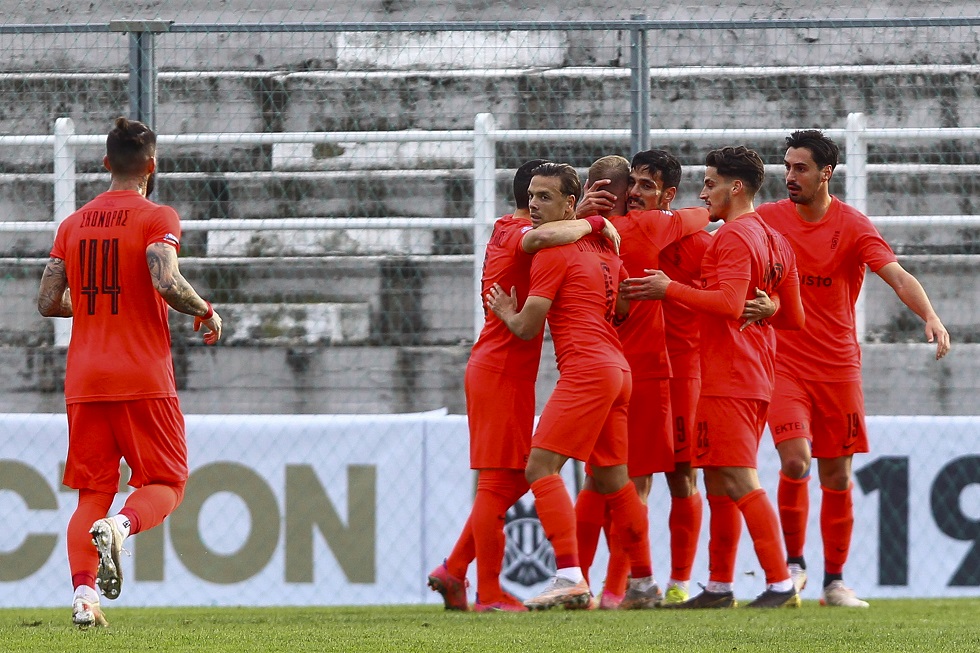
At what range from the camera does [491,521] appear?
5.68 meters

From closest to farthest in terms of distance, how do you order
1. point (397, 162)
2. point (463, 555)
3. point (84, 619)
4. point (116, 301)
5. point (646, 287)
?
1. point (84, 619)
2. point (116, 301)
3. point (646, 287)
4. point (463, 555)
5. point (397, 162)

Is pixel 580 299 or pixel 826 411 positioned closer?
pixel 580 299

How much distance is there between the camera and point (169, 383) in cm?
523

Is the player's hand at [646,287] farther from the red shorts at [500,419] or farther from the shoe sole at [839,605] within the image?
the shoe sole at [839,605]

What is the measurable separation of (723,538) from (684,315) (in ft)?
3.18

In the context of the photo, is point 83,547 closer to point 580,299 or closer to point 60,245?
point 60,245

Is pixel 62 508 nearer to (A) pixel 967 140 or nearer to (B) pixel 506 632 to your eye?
(B) pixel 506 632

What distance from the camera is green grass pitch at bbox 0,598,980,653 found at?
4438 millimetres

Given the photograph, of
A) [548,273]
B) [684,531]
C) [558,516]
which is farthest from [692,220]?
[558,516]

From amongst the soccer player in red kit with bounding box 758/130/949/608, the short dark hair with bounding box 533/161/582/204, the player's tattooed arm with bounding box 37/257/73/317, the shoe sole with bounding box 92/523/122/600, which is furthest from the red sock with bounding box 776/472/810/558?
the player's tattooed arm with bounding box 37/257/73/317

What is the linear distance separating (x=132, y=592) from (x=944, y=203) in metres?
4.94

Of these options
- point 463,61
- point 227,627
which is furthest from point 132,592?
point 463,61

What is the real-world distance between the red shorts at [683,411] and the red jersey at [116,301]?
2193 millimetres

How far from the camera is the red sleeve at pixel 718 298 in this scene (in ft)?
18.7
